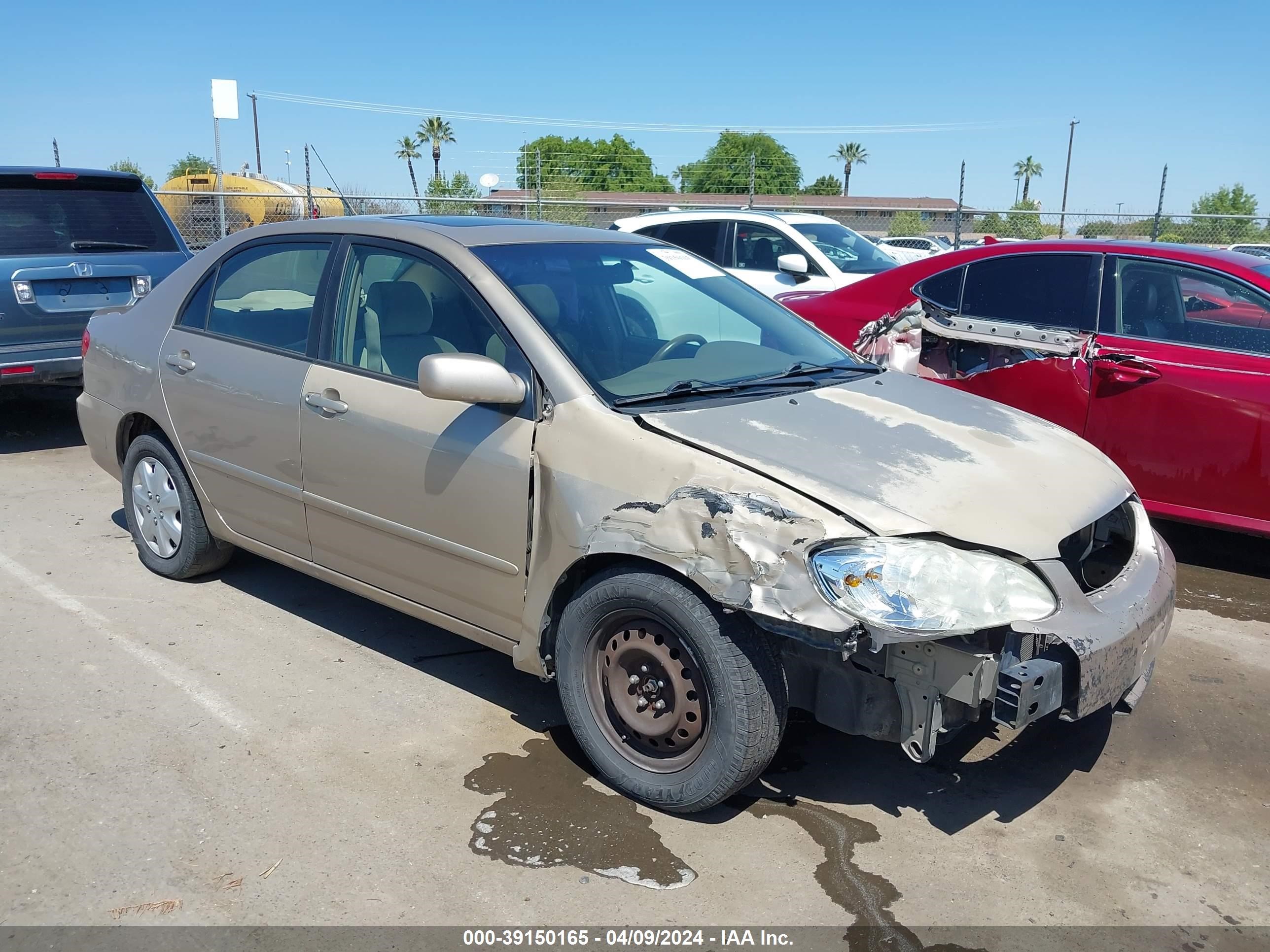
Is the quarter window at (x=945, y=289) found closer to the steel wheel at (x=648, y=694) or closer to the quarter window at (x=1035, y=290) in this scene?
the quarter window at (x=1035, y=290)

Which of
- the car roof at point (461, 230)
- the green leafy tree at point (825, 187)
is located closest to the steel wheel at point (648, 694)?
the car roof at point (461, 230)

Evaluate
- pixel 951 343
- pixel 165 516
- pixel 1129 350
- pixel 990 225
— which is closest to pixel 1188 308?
pixel 1129 350

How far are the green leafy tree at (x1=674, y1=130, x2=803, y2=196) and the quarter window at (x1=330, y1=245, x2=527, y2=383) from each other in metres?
15.1

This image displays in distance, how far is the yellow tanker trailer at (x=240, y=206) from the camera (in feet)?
55.2

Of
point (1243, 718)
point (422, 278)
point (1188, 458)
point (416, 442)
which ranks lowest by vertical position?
point (1243, 718)

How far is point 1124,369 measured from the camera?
207 inches

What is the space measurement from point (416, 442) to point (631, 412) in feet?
2.62

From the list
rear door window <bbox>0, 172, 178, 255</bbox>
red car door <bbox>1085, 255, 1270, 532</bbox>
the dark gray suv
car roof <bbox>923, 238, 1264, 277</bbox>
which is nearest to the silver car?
red car door <bbox>1085, 255, 1270, 532</bbox>

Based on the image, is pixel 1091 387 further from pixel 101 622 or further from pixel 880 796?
pixel 101 622

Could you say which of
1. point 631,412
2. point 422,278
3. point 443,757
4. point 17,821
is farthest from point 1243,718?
point 17,821

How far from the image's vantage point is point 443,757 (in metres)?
3.50

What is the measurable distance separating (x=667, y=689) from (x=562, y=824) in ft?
1.66

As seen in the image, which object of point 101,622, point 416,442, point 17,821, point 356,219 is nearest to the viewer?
point 17,821

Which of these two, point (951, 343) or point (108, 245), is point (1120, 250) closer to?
point (951, 343)
